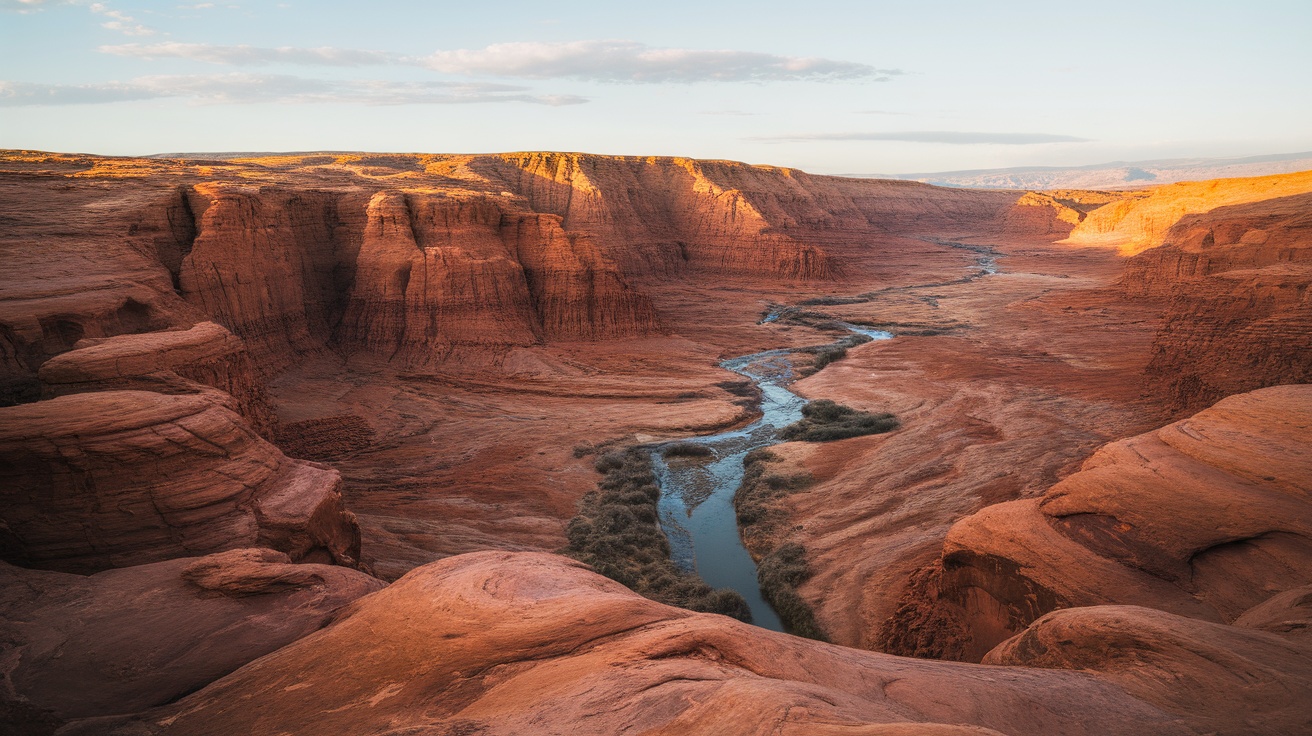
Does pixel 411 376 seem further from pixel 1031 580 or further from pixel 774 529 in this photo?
pixel 1031 580

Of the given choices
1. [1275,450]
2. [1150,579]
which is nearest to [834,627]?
[1150,579]

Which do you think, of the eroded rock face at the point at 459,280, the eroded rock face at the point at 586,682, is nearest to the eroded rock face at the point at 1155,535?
the eroded rock face at the point at 586,682

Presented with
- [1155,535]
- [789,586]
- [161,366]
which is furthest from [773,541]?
[161,366]

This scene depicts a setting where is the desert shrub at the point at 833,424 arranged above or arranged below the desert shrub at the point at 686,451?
above

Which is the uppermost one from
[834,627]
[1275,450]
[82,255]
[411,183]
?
[411,183]

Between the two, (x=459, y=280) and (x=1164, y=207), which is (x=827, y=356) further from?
(x=1164, y=207)

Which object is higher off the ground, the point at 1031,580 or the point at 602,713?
the point at 602,713

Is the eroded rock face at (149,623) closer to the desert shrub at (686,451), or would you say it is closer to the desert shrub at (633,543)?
the desert shrub at (633,543)
